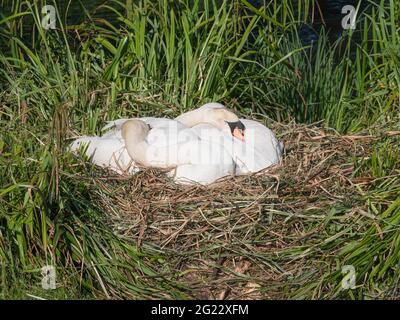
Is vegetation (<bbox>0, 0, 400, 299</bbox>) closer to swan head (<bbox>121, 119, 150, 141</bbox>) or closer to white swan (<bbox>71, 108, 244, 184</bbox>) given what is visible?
white swan (<bbox>71, 108, 244, 184</bbox>)

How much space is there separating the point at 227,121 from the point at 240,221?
90cm

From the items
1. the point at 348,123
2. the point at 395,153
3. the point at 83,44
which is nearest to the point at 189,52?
the point at 83,44

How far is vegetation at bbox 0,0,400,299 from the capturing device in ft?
15.7

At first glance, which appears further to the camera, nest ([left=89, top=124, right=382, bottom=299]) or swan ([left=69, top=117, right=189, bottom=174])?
swan ([left=69, top=117, right=189, bottom=174])

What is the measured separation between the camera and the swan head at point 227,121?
5.80m

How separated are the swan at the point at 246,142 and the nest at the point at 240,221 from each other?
9 cm

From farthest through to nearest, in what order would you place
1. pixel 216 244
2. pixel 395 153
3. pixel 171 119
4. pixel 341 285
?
pixel 171 119 → pixel 395 153 → pixel 216 244 → pixel 341 285

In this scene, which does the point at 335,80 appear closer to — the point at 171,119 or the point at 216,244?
the point at 171,119

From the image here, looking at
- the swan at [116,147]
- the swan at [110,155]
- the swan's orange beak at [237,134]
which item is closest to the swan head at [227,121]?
the swan's orange beak at [237,134]

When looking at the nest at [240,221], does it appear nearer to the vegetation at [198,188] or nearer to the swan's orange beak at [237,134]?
the vegetation at [198,188]

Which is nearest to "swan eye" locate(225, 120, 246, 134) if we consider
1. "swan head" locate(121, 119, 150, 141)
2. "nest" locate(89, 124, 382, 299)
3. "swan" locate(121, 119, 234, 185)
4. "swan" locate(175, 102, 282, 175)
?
"swan" locate(175, 102, 282, 175)

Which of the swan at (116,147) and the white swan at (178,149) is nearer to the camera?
the white swan at (178,149)

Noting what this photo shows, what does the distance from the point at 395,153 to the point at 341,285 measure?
1.06 meters

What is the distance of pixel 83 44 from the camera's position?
6.55m
